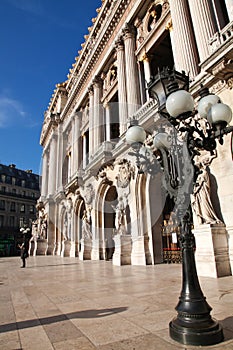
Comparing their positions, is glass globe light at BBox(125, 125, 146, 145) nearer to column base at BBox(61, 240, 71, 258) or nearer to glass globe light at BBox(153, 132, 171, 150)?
glass globe light at BBox(153, 132, 171, 150)

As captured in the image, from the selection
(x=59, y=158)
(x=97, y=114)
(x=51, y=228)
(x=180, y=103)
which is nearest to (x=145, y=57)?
(x=97, y=114)

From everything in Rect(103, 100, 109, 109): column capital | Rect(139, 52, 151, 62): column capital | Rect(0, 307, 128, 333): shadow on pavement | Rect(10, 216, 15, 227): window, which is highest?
Rect(139, 52, 151, 62): column capital

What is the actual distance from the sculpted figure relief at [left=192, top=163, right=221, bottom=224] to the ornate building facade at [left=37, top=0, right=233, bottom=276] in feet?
→ 0.37

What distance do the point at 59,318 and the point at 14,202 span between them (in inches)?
1949

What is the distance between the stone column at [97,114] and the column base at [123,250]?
885 cm

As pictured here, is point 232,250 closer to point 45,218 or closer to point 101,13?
point 101,13

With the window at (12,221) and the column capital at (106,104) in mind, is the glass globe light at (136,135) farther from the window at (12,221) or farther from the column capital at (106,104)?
the window at (12,221)

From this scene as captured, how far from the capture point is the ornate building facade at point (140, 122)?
7.93 metres

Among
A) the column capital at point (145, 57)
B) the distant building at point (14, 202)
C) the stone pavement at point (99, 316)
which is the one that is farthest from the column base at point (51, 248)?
the stone pavement at point (99, 316)

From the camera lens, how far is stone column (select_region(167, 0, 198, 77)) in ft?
34.3

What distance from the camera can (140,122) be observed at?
39.4 feet

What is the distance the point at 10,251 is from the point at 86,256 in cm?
3525

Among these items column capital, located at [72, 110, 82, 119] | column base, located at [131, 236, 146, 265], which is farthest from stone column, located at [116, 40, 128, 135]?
column capital, located at [72, 110, 82, 119]

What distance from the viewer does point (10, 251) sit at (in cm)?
4566
